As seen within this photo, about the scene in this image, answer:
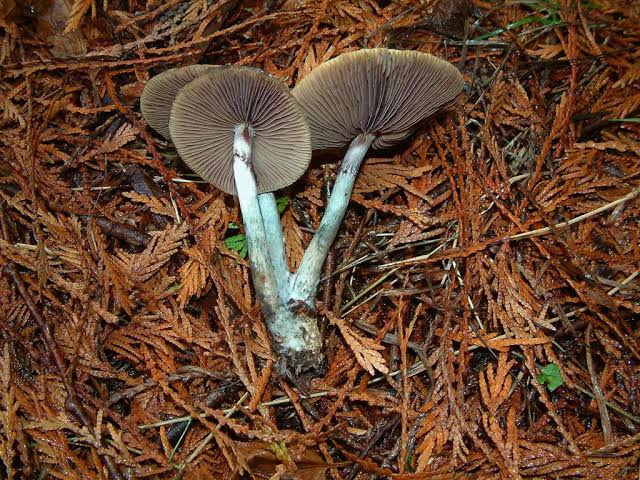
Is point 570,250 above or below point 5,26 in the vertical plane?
below

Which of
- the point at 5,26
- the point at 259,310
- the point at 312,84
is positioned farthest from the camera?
the point at 5,26

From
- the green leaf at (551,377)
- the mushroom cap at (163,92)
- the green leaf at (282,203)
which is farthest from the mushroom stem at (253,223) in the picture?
the green leaf at (551,377)

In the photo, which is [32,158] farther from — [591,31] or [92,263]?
[591,31]

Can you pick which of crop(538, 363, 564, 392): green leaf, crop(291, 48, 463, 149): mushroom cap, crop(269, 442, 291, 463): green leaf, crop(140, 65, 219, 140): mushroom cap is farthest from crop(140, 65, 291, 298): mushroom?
crop(538, 363, 564, 392): green leaf

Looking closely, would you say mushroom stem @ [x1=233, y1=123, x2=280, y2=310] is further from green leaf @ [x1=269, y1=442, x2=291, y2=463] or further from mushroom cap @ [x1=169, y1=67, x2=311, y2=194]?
green leaf @ [x1=269, y1=442, x2=291, y2=463]

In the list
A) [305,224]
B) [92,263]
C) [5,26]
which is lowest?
[305,224]

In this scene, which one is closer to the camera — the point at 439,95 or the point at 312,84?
the point at 312,84

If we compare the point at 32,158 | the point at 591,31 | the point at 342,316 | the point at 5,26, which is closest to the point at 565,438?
the point at 342,316
